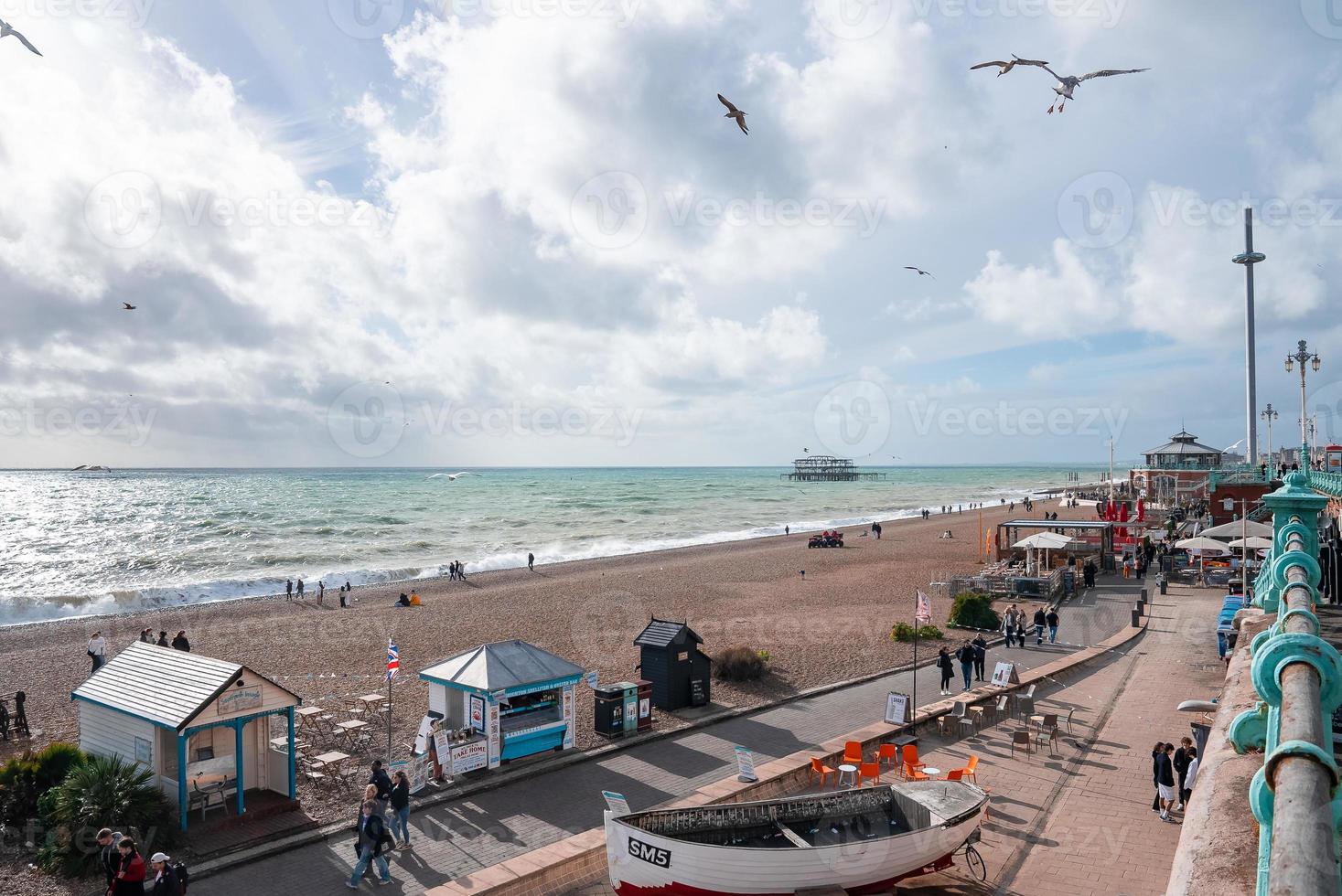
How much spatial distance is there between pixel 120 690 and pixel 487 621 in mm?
18786

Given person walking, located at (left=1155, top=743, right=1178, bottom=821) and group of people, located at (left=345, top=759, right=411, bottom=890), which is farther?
person walking, located at (left=1155, top=743, right=1178, bottom=821)

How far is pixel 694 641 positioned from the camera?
1875 cm

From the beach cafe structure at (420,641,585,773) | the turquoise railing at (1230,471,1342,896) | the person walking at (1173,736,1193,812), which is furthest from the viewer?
the beach cafe structure at (420,641,585,773)

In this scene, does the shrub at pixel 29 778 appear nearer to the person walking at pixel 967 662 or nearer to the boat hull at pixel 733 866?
the boat hull at pixel 733 866

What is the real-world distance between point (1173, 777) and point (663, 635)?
402 inches

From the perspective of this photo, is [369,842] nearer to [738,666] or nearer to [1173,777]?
[1173,777]

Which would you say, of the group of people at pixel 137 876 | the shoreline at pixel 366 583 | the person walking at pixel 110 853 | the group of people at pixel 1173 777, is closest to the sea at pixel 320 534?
the shoreline at pixel 366 583

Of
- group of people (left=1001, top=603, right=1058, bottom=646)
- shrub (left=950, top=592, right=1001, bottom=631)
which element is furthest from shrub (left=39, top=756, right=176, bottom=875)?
shrub (left=950, top=592, right=1001, bottom=631)

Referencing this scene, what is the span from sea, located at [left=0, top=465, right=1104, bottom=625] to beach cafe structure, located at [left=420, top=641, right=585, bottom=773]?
32045 mm

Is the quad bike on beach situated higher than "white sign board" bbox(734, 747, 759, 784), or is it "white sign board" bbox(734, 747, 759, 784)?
"white sign board" bbox(734, 747, 759, 784)

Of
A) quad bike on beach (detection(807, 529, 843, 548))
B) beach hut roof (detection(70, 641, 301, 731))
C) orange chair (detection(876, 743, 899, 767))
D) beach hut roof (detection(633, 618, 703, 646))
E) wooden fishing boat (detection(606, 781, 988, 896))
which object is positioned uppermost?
beach hut roof (detection(70, 641, 301, 731))

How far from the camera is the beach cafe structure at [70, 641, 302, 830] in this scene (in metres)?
12.0

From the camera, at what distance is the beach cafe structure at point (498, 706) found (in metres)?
14.3

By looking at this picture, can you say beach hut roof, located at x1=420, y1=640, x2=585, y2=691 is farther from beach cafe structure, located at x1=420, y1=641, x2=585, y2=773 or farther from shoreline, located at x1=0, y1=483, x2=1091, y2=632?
shoreline, located at x1=0, y1=483, x2=1091, y2=632
